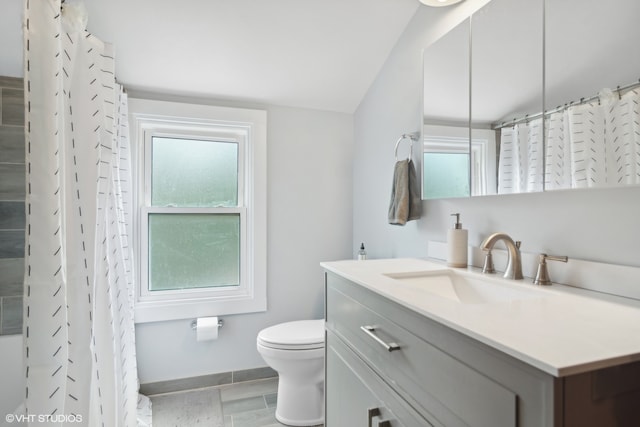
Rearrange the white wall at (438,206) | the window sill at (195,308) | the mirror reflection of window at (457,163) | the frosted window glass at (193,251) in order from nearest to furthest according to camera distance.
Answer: the white wall at (438,206)
the mirror reflection of window at (457,163)
the window sill at (195,308)
the frosted window glass at (193,251)

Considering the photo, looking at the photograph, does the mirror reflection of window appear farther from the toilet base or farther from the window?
the toilet base

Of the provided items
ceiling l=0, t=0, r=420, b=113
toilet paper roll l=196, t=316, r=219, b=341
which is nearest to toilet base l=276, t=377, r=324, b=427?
toilet paper roll l=196, t=316, r=219, b=341

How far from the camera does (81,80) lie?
42.3 inches

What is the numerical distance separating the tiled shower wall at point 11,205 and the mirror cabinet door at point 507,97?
7.69ft

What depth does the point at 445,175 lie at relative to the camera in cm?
150

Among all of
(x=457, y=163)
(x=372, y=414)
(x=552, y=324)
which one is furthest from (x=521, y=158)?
(x=372, y=414)

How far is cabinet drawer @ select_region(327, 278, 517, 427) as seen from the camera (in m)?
0.58

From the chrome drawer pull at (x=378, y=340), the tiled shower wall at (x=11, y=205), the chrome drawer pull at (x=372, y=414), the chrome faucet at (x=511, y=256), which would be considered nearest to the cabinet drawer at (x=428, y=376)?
the chrome drawer pull at (x=378, y=340)

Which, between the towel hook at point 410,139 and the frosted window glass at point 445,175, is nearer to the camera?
the frosted window glass at point 445,175

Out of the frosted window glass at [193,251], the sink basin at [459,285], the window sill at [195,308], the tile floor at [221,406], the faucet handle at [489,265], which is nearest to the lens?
the sink basin at [459,285]

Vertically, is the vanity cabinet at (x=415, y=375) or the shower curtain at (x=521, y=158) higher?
the shower curtain at (x=521, y=158)

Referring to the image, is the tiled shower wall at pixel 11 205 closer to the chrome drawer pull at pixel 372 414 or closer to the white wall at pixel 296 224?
the white wall at pixel 296 224

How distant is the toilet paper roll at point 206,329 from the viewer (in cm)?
204

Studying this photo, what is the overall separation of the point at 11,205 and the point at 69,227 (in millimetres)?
1248
